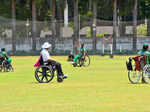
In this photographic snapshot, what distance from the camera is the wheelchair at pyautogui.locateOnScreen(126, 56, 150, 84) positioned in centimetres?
2048

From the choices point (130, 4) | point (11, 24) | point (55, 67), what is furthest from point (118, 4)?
point (55, 67)

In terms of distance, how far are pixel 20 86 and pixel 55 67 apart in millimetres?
2034

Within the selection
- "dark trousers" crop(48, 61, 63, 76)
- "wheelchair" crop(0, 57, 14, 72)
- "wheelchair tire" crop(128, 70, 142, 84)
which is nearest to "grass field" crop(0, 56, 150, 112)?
"wheelchair tire" crop(128, 70, 142, 84)

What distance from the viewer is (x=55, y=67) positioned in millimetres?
21609

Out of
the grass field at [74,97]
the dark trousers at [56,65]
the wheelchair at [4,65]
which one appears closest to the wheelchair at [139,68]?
the grass field at [74,97]

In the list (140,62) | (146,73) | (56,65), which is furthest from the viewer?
(56,65)

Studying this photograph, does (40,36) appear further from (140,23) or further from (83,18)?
(83,18)

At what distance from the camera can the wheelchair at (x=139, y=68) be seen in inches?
806

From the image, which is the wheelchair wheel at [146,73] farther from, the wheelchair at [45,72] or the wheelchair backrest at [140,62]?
the wheelchair at [45,72]

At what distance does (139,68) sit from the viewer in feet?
67.5

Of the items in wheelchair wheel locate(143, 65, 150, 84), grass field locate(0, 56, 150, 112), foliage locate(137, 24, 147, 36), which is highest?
foliage locate(137, 24, 147, 36)

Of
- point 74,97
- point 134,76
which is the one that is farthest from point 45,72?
point 74,97

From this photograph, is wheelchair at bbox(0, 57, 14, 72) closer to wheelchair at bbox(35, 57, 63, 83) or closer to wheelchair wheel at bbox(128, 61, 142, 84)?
wheelchair at bbox(35, 57, 63, 83)

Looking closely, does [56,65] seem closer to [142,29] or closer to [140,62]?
[140,62]
